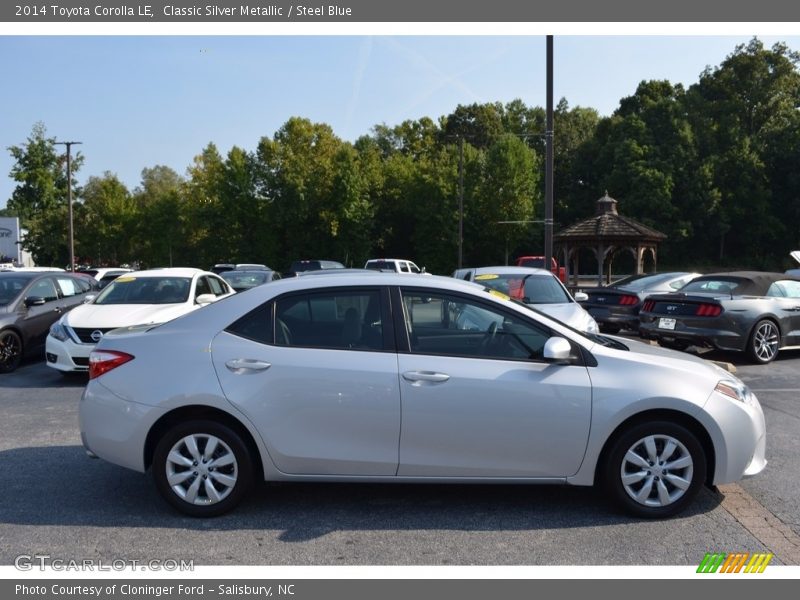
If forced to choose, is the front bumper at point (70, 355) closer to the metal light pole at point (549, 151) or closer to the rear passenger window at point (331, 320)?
the rear passenger window at point (331, 320)

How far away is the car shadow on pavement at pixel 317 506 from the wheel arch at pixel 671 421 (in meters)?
0.36

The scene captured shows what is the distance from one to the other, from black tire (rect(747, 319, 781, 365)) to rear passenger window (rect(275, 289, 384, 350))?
29.0ft

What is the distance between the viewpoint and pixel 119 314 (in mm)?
10141

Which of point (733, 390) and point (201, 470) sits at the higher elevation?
point (733, 390)

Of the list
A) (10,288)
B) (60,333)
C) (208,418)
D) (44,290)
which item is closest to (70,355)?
(60,333)

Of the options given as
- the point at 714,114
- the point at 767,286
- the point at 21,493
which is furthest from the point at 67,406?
the point at 714,114

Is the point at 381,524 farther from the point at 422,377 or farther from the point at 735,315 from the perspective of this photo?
the point at 735,315

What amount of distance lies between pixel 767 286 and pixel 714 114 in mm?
54791

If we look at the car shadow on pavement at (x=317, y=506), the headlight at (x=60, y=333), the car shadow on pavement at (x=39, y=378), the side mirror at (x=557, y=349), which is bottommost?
→ the car shadow on pavement at (x=39, y=378)

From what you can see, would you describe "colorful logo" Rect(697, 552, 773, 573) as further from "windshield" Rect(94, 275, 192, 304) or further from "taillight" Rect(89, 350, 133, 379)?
"windshield" Rect(94, 275, 192, 304)

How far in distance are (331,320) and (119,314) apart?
6.49 m

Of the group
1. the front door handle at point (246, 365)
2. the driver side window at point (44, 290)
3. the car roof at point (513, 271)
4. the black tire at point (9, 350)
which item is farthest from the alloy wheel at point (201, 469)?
the driver side window at point (44, 290)

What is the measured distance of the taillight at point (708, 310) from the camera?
11.3 meters

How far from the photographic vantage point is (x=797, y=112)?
5881 centimetres
